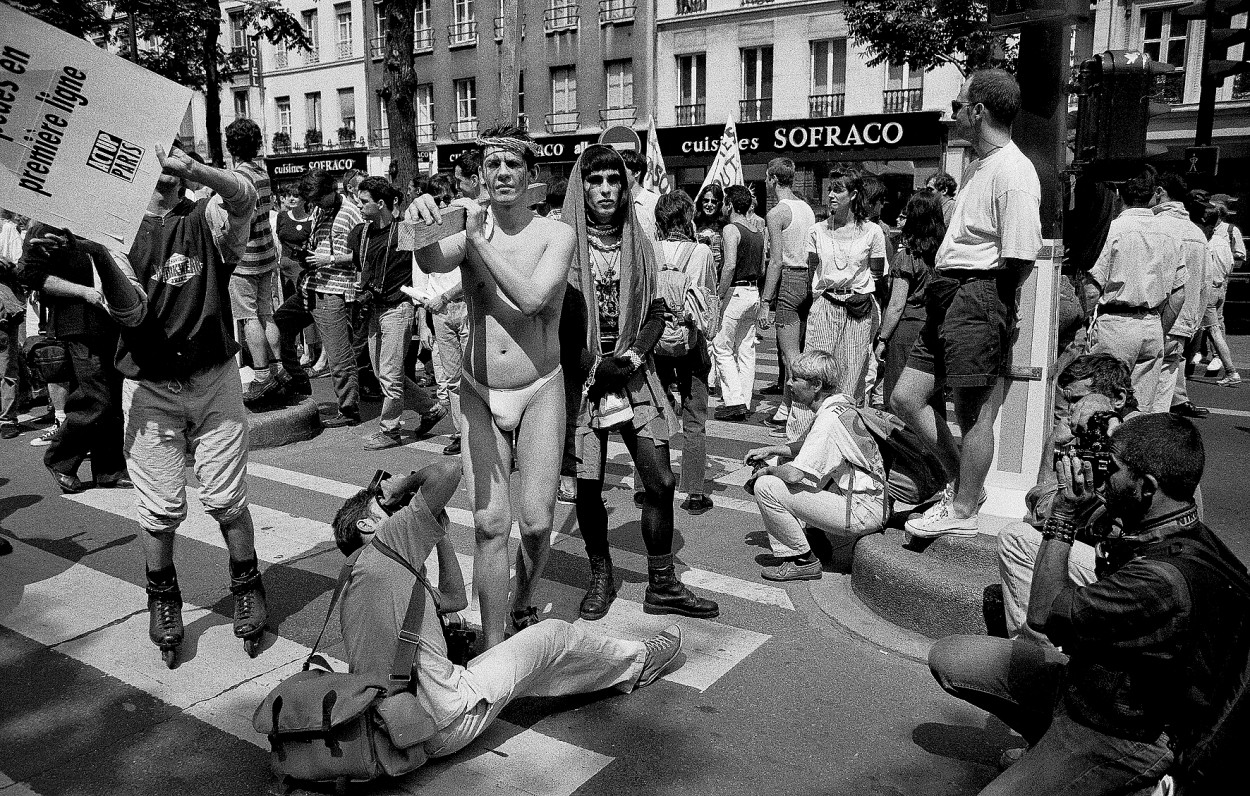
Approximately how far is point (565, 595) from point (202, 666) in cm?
171

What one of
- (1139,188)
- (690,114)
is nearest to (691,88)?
(690,114)

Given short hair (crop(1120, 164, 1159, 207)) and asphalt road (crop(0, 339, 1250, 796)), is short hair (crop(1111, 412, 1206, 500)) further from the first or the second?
short hair (crop(1120, 164, 1159, 207))

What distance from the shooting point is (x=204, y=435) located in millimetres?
4551

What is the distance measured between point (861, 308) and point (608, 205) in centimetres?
418

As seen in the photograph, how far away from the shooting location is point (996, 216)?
15.2 feet

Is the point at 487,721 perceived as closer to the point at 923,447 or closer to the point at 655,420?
the point at 655,420

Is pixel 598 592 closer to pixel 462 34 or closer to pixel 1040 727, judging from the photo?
pixel 1040 727

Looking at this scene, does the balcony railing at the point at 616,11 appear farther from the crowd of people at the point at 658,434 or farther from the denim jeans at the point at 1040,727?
the denim jeans at the point at 1040,727

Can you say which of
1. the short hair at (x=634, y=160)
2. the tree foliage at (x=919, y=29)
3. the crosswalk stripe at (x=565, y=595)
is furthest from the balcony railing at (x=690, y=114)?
the crosswalk stripe at (x=565, y=595)

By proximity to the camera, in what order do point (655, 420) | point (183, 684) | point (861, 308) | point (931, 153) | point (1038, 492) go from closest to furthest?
point (1038, 492), point (183, 684), point (655, 420), point (861, 308), point (931, 153)

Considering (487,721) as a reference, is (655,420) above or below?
above

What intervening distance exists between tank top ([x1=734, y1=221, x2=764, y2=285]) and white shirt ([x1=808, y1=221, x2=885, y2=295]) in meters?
1.39

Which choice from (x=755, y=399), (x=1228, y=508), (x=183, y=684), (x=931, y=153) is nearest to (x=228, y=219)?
(x=183, y=684)

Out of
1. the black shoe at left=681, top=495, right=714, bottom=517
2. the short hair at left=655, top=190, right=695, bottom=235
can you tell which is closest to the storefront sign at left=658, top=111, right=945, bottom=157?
the short hair at left=655, top=190, right=695, bottom=235
